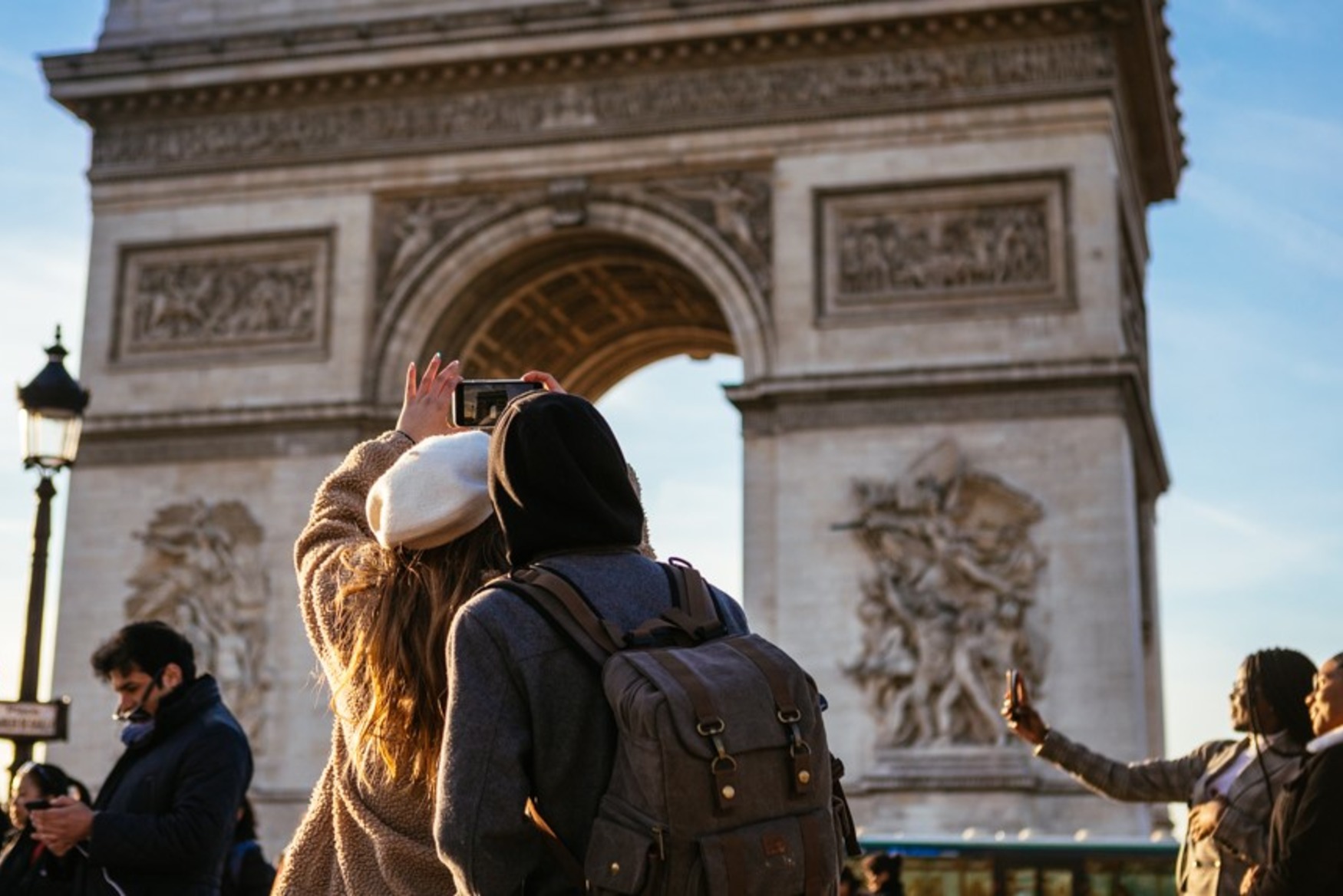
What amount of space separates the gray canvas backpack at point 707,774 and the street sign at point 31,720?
7.11m

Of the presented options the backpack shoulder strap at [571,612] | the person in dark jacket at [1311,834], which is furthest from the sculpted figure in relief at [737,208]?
the backpack shoulder strap at [571,612]

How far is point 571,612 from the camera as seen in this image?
2.94m

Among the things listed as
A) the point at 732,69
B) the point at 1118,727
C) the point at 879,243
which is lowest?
the point at 1118,727

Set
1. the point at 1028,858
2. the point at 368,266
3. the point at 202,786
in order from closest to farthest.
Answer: the point at 202,786
the point at 1028,858
the point at 368,266

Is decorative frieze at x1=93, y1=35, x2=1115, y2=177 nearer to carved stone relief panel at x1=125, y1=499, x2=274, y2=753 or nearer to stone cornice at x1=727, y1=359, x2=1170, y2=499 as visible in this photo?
stone cornice at x1=727, y1=359, x2=1170, y2=499

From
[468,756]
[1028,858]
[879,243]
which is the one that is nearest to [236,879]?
[468,756]

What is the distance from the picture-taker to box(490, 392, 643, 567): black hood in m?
3.07

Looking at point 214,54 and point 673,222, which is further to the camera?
point 214,54

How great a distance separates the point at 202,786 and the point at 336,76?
19865mm

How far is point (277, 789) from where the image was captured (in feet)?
73.9

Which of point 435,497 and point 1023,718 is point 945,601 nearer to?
point 1023,718

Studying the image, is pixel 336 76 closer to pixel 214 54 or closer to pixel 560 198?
pixel 214 54

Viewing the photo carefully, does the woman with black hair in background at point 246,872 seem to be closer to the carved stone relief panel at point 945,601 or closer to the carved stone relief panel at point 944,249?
the carved stone relief panel at point 945,601

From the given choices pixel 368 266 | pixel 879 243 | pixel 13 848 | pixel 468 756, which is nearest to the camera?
pixel 468 756
